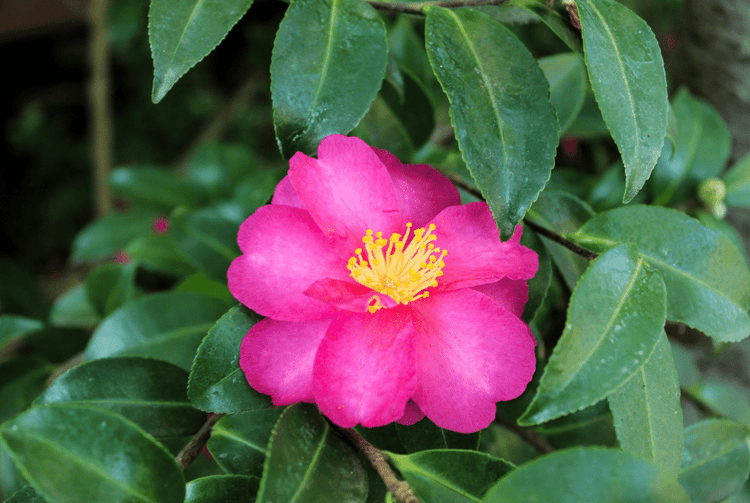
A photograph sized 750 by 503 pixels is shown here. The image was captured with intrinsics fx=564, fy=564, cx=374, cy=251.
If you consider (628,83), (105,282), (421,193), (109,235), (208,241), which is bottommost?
(109,235)

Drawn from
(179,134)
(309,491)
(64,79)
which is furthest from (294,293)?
(64,79)

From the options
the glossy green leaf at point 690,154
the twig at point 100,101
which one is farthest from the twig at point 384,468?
the twig at point 100,101

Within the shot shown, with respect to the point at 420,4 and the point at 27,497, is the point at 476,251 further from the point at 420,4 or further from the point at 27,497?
the point at 27,497

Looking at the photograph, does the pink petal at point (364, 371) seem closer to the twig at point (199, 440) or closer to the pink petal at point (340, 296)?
the pink petal at point (340, 296)

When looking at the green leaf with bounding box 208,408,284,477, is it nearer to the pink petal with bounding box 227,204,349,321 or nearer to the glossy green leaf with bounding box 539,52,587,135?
the pink petal with bounding box 227,204,349,321

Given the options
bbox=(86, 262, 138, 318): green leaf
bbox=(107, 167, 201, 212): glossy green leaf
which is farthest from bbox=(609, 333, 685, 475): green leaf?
bbox=(107, 167, 201, 212): glossy green leaf

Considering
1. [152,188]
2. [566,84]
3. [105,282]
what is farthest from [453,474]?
[152,188]
